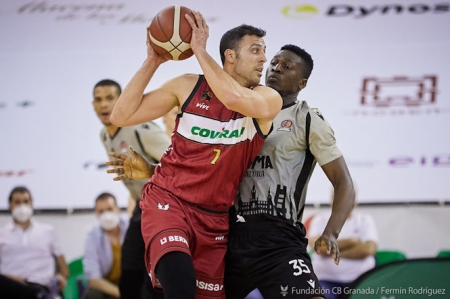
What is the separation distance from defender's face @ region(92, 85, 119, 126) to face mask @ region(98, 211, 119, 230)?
220 centimetres

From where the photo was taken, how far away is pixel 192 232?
4.00 metres

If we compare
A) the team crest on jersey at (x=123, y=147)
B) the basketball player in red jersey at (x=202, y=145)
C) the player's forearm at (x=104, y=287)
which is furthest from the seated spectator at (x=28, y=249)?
the basketball player in red jersey at (x=202, y=145)

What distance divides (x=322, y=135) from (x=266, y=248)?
2.55 feet

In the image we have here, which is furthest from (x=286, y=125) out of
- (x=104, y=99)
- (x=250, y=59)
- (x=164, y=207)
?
(x=104, y=99)

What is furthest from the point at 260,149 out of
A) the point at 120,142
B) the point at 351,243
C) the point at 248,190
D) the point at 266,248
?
the point at 351,243

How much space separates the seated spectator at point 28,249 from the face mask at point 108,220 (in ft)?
2.26

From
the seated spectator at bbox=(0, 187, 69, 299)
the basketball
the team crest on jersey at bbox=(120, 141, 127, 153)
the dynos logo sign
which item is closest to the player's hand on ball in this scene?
the basketball

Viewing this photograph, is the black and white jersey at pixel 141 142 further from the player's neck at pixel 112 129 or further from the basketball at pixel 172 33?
the basketball at pixel 172 33

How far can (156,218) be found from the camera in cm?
396

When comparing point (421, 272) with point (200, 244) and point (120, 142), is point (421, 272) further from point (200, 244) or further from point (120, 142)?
point (120, 142)

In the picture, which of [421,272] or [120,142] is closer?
[421,272]

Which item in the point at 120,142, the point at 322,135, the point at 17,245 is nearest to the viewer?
the point at 322,135

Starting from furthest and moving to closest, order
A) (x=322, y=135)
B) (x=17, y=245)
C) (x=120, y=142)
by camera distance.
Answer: (x=17, y=245) → (x=120, y=142) → (x=322, y=135)

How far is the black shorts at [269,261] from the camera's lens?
3.92 meters
